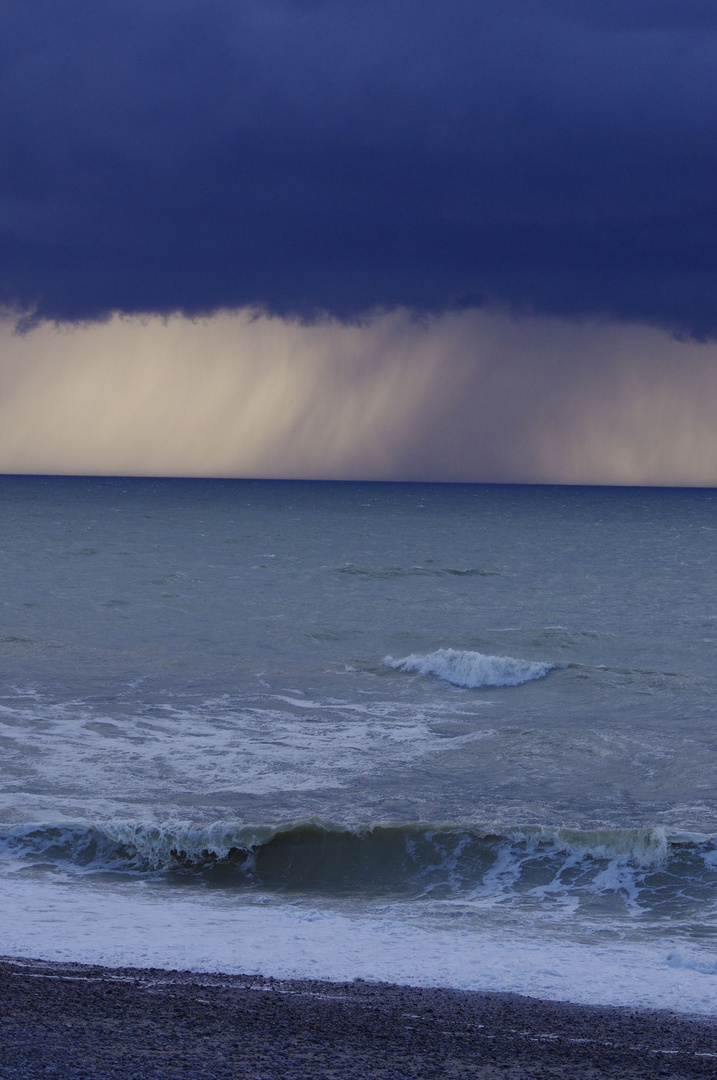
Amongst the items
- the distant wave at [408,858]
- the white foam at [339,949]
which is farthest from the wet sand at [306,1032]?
the distant wave at [408,858]

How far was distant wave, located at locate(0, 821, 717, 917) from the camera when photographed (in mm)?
11320

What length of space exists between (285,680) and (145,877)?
40.0ft

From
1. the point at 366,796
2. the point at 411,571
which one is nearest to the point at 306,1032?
the point at 366,796

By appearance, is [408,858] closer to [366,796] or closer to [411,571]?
[366,796]

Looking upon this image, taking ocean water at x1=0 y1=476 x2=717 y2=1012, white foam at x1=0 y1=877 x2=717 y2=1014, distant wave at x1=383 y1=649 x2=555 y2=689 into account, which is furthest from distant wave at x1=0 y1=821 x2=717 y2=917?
distant wave at x1=383 y1=649 x2=555 y2=689

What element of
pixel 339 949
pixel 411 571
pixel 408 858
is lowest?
pixel 408 858

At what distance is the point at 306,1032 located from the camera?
6605 mm

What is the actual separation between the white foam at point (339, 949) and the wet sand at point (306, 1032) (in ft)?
1.03

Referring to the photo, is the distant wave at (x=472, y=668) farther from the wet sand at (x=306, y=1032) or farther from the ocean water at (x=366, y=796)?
the wet sand at (x=306, y=1032)

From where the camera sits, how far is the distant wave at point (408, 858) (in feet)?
37.1

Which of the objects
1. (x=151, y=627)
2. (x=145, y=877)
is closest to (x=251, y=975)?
(x=145, y=877)

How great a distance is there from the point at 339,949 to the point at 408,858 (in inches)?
142

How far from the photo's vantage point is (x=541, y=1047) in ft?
21.4

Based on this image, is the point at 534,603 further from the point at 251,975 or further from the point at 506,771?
the point at 251,975
